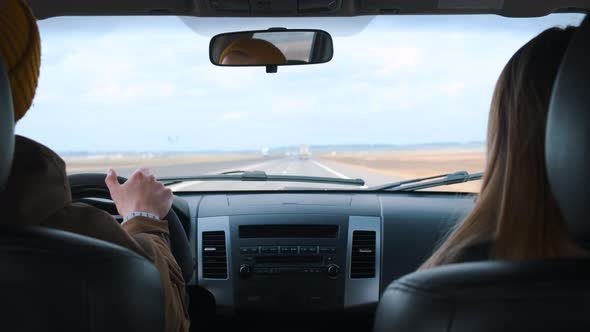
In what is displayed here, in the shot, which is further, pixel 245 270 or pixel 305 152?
pixel 305 152

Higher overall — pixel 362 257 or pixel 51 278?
pixel 51 278

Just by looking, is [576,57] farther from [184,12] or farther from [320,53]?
[184,12]

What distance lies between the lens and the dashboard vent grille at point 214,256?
5027 mm

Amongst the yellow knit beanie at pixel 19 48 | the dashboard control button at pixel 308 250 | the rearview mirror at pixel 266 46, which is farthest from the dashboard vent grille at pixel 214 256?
the yellow knit beanie at pixel 19 48

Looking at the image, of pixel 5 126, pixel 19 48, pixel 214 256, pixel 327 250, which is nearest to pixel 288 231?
pixel 327 250

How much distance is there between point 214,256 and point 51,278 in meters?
3.33

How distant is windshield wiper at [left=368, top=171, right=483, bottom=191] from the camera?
524cm

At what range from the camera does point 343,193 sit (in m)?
5.52

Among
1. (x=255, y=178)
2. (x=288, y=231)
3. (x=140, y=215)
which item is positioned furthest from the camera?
(x=255, y=178)

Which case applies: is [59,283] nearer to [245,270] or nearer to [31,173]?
[31,173]

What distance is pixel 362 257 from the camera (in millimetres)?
5004

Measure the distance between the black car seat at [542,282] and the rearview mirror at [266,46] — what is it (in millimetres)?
2915

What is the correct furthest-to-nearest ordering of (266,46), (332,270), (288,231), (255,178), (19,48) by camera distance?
(255,178) < (288,231) < (332,270) < (266,46) < (19,48)

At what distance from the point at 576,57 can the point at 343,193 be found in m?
3.84
